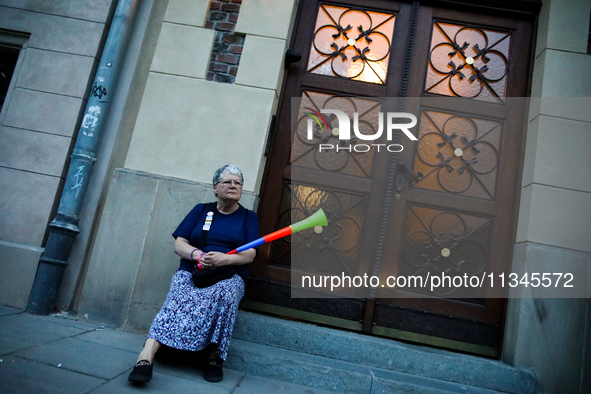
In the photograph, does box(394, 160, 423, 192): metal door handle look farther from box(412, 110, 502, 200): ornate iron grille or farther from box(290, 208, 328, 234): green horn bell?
box(290, 208, 328, 234): green horn bell

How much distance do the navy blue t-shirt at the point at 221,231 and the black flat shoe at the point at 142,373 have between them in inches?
26.3

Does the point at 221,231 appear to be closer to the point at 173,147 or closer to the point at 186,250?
the point at 186,250

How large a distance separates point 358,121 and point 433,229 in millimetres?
1201

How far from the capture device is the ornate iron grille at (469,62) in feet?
11.2

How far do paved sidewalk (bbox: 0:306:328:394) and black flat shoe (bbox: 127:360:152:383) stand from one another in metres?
0.05

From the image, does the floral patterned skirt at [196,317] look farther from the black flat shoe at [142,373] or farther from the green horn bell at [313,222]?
the green horn bell at [313,222]

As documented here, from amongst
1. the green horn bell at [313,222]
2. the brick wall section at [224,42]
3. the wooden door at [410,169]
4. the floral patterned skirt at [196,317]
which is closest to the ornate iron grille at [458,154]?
the wooden door at [410,169]

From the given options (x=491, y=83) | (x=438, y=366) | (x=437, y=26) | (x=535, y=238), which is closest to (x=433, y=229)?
(x=535, y=238)

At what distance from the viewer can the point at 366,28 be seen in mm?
3533

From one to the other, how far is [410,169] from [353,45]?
1.33 metres

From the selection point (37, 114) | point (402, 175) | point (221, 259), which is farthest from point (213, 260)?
point (37, 114)

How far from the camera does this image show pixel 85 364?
6.89ft

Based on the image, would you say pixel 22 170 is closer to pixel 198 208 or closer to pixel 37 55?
pixel 37 55

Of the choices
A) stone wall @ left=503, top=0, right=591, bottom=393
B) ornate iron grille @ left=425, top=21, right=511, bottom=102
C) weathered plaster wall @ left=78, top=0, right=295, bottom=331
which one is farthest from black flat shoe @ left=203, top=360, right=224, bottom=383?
ornate iron grille @ left=425, top=21, right=511, bottom=102
